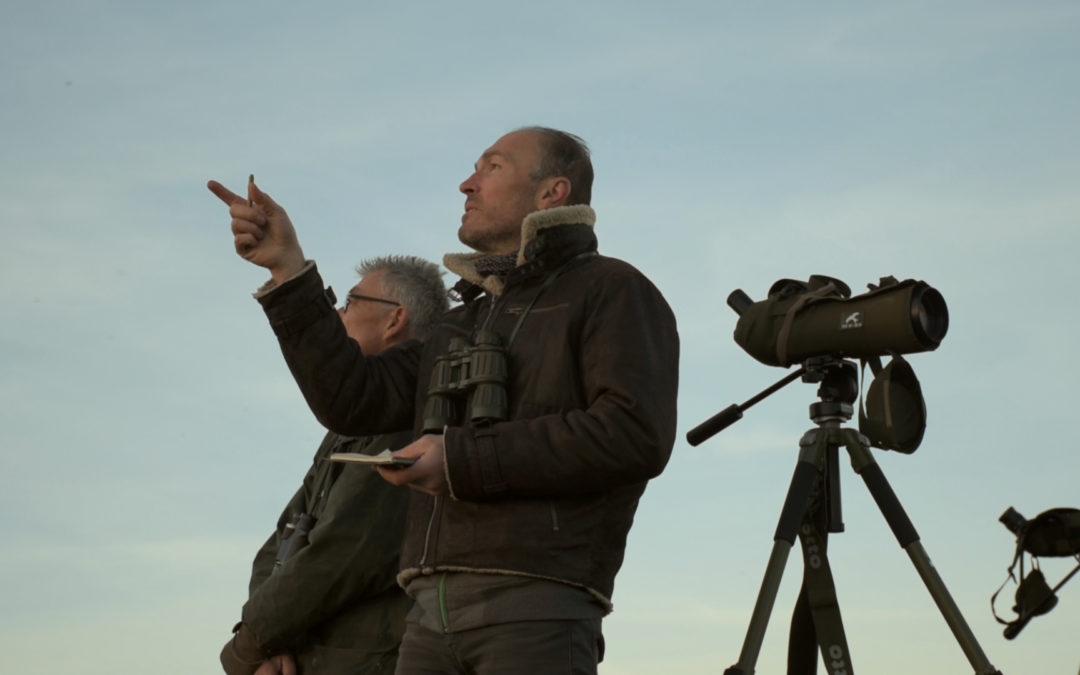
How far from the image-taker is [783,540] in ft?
14.0

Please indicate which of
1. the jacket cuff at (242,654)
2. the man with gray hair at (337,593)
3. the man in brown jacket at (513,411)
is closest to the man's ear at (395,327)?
the man with gray hair at (337,593)

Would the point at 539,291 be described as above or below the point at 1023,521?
above

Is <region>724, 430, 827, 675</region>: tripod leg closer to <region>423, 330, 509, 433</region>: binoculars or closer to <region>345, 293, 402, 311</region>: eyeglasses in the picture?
<region>423, 330, 509, 433</region>: binoculars

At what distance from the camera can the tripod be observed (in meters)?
4.22

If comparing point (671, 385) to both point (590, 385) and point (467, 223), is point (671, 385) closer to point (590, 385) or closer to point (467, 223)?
point (590, 385)

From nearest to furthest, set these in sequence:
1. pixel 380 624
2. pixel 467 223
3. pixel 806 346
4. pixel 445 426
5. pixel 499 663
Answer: pixel 499 663 < pixel 445 426 < pixel 467 223 < pixel 806 346 < pixel 380 624

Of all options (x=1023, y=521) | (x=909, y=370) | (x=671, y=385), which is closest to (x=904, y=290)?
(x=909, y=370)

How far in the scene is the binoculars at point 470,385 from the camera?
364 cm

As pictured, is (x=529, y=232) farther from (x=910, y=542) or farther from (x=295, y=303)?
(x=910, y=542)

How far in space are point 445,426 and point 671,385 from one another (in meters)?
0.61

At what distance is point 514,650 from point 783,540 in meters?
1.19

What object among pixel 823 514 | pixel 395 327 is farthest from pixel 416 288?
pixel 823 514

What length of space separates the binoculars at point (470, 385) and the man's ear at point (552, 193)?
1.98ft

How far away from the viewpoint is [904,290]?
14.4 feet
